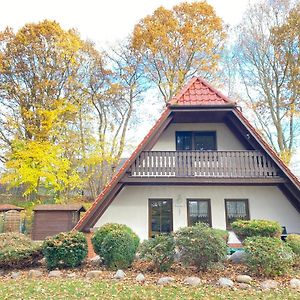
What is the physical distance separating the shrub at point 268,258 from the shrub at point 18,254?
6.11 m

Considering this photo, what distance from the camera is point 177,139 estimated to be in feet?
45.4

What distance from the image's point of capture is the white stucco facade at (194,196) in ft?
41.0

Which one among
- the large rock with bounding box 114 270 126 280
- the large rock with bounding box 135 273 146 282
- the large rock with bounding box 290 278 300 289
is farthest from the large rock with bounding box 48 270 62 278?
the large rock with bounding box 290 278 300 289

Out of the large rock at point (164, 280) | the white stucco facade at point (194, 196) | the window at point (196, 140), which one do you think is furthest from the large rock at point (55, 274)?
the window at point (196, 140)

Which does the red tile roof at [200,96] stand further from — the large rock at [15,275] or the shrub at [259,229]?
the large rock at [15,275]

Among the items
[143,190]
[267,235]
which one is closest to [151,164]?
[143,190]

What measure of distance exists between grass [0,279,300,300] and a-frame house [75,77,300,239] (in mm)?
4481

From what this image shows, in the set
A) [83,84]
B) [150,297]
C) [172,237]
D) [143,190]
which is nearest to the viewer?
[150,297]

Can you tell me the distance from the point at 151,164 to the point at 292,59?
14.9m

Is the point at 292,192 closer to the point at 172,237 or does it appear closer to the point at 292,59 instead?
the point at 172,237

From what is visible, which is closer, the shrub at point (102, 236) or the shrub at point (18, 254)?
the shrub at point (18, 254)

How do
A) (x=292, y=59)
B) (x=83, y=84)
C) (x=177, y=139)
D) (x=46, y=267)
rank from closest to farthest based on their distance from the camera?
(x=46, y=267), (x=177, y=139), (x=292, y=59), (x=83, y=84)

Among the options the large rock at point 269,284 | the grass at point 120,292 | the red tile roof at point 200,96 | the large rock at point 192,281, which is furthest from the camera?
the red tile roof at point 200,96

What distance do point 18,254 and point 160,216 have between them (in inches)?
224
